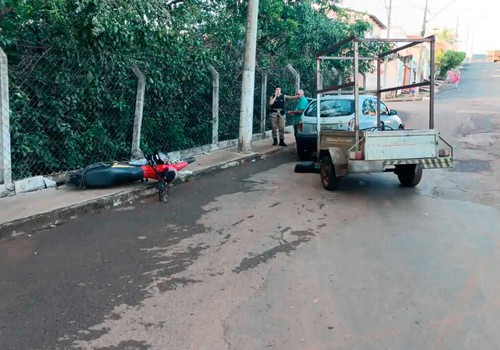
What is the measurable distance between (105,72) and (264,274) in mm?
5514

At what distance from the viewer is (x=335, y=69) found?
20.4 m

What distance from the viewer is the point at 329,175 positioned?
323 inches

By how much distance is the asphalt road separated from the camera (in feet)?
11.7

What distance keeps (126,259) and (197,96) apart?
692 centimetres

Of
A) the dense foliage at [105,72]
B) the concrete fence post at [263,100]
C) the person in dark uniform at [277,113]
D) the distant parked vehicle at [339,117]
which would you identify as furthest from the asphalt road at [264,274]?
the concrete fence post at [263,100]

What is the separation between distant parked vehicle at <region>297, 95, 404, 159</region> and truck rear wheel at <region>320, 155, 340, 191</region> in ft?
7.08

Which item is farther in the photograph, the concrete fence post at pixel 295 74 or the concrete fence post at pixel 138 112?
the concrete fence post at pixel 295 74

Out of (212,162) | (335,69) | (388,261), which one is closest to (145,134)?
(212,162)

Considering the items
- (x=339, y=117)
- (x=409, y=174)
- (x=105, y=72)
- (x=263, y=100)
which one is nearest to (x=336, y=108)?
(x=339, y=117)

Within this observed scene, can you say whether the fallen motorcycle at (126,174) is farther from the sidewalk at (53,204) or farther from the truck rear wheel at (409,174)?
the truck rear wheel at (409,174)

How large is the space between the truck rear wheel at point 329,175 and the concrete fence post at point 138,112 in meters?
3.59

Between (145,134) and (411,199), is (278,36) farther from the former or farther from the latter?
(411,199)

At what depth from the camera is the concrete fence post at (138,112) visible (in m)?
9.16

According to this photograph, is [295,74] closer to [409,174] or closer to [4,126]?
[409,174]
